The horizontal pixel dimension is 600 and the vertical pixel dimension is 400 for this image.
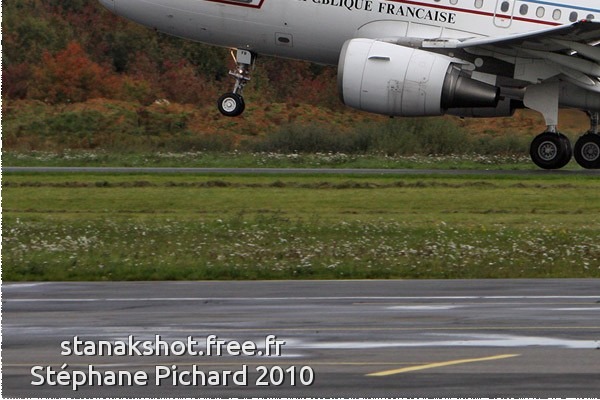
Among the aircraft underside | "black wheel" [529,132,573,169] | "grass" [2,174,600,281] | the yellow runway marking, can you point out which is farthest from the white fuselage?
the yellow runway marking

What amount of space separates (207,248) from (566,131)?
62.7 ft

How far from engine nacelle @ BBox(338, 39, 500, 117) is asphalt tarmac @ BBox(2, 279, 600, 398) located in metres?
14.7

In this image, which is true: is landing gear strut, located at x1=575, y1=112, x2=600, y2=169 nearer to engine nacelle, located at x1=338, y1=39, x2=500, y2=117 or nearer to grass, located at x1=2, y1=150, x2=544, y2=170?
grass, located at x1=2, y1=150, x2=544, y2=170

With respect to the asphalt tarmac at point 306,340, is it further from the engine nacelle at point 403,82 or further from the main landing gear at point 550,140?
the main landing gear at point 550,140

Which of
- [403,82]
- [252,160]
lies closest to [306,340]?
[403,82]

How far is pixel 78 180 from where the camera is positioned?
27141mm

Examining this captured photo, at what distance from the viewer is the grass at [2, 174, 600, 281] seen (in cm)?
1684

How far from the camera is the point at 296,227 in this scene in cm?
2005

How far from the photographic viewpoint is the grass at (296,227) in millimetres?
16844

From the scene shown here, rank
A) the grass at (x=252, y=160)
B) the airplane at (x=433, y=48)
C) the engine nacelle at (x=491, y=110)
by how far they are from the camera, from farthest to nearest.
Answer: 1. the grass at (x=252, y=160)
2. the engine nacelle at (x=491, y=110)
3. the airplane at (x=433, y=48)

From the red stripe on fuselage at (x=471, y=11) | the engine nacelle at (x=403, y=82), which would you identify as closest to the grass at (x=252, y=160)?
the engine nacelle at (x=403, y=82)

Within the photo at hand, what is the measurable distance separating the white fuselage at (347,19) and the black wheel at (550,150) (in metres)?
2.55

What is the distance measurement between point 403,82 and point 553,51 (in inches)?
133

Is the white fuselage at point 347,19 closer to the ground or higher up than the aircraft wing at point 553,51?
higher up
